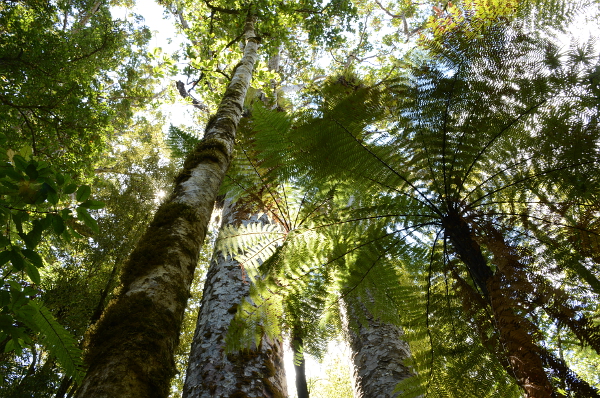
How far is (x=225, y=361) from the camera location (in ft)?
8.06

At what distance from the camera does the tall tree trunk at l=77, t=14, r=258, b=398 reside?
1.08 metres

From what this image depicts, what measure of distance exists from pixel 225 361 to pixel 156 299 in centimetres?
134

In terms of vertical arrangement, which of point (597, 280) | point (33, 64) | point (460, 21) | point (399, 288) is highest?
point (33, 64)

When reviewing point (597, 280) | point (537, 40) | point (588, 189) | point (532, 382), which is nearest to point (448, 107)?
point (537, 40)

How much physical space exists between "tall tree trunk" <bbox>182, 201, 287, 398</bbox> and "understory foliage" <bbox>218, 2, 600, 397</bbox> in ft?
2.99

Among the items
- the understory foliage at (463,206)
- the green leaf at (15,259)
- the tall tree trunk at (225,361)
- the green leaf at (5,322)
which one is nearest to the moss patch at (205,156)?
the tall tree trunk at (225,361)

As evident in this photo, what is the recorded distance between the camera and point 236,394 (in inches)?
88.7

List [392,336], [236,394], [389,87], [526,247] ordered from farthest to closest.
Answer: [392,336], [236,394], [389,87], [526,247]

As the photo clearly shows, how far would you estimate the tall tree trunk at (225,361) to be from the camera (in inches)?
91.4

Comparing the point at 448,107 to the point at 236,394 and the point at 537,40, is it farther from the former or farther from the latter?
the point at 236,394

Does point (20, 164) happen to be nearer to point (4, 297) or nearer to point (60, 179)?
point (60, 179)

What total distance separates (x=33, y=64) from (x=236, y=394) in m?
6.52

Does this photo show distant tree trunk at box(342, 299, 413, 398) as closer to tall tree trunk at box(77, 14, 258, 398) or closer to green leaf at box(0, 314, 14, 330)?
tall tree trunk at box(77, 14, 258, 398)

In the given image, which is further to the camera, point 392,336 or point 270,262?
point 392,336
